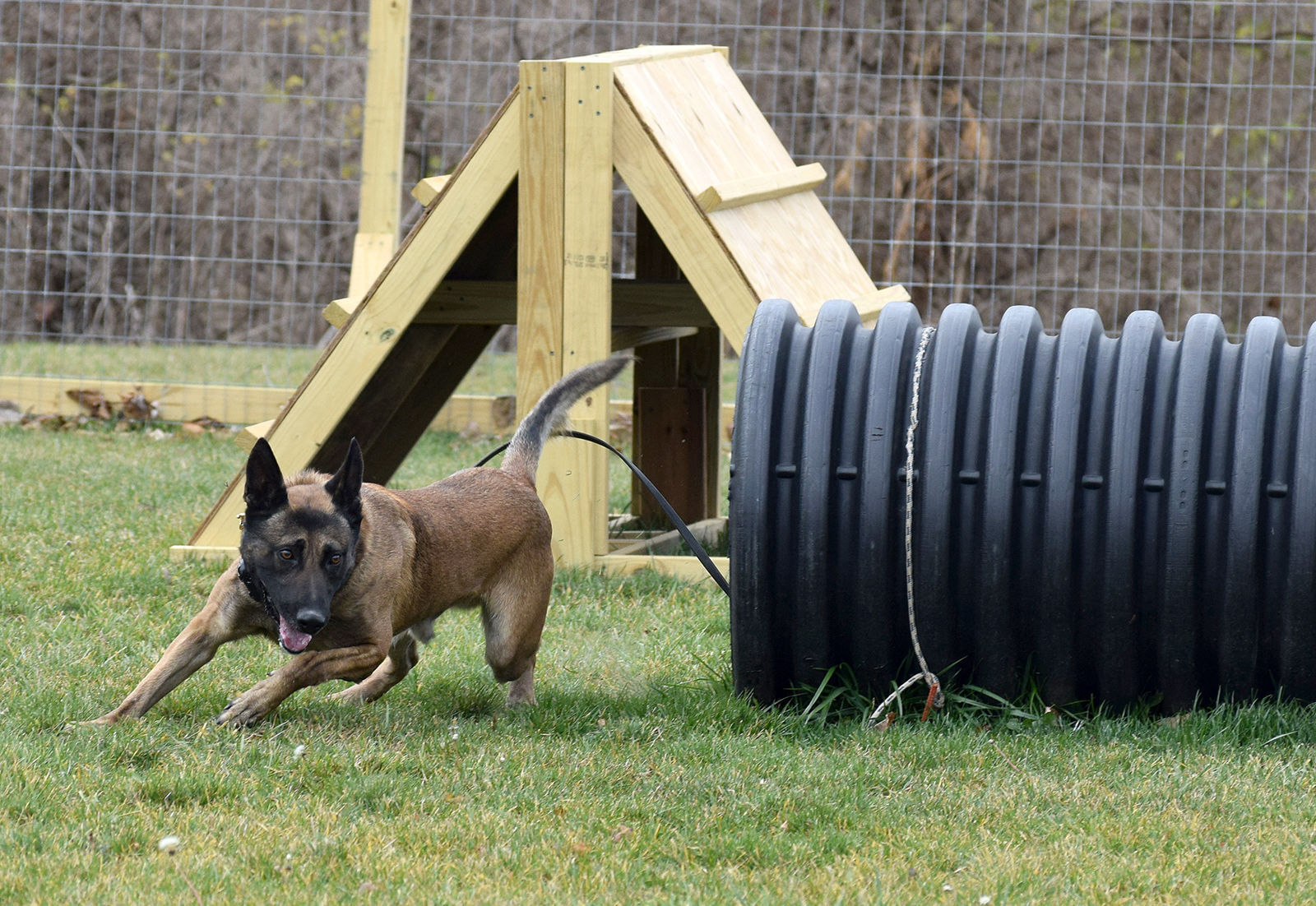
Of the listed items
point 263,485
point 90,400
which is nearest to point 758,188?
point 263,485

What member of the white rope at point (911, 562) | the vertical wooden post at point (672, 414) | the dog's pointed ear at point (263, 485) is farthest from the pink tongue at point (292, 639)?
the vertical wooden post at point (672, 414)

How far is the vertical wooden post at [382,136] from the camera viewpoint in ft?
24.1

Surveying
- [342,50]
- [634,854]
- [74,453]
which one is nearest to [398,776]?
[634,854]

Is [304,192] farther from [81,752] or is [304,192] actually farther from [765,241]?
[81,752]

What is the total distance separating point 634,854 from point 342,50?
1248 cm

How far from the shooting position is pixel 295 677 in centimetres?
381

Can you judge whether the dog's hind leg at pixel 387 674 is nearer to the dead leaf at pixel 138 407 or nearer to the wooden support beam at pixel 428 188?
the wooden support beam at pixel 428 188

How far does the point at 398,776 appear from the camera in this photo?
11.3ft

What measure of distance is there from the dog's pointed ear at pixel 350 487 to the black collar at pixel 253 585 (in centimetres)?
28

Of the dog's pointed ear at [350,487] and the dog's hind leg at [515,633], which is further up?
the dog's pointed ear at [350,487]

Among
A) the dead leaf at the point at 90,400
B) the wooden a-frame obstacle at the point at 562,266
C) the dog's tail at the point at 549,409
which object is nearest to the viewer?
the dog's tail at the point at 549,409

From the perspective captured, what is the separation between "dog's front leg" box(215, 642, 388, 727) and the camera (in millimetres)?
3779

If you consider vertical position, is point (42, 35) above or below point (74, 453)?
above

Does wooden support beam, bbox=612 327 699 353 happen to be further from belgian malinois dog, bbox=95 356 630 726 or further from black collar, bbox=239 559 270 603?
black collar, bbox=239 559 270 603
